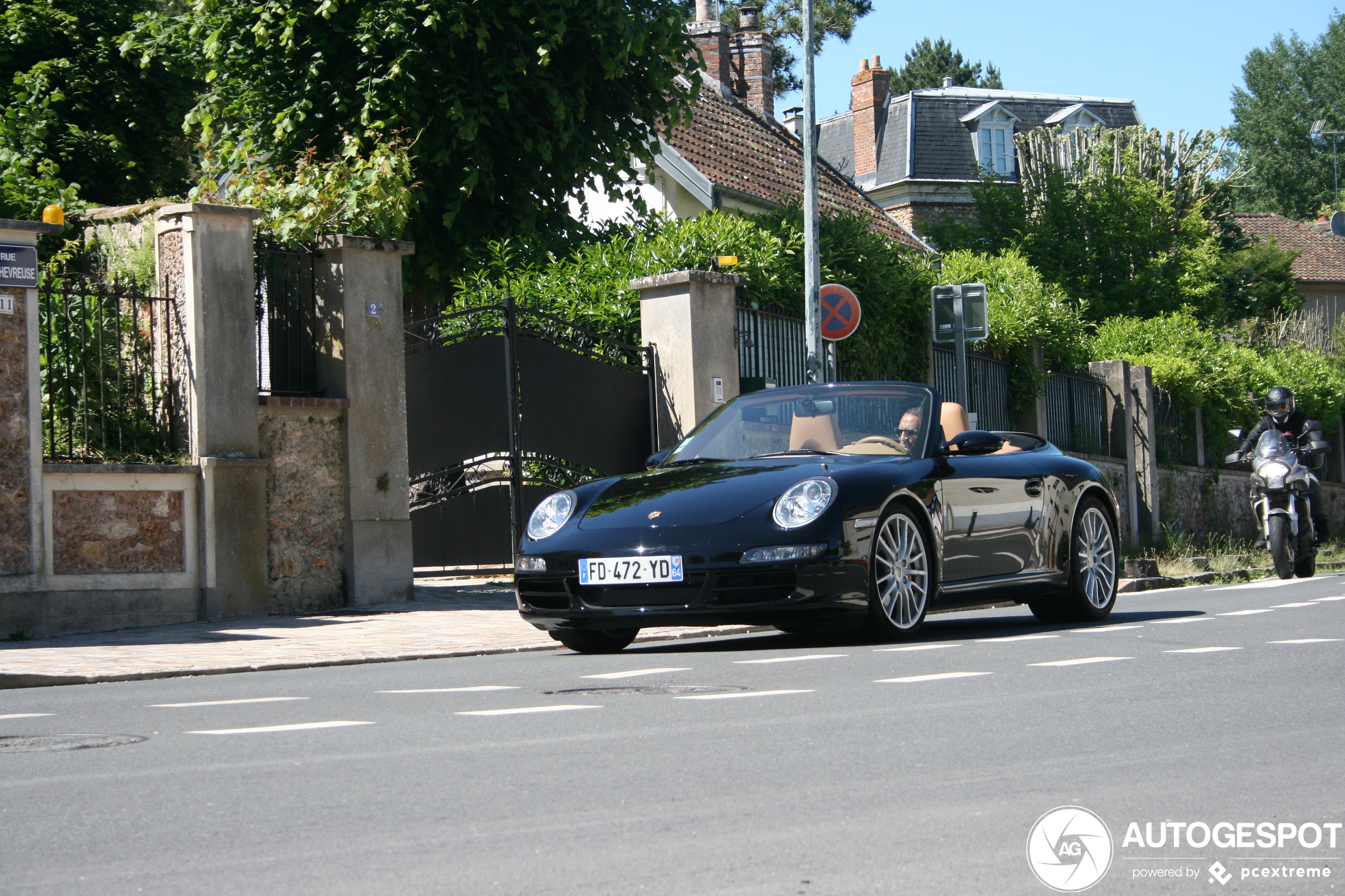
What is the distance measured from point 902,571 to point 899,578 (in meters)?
0.05

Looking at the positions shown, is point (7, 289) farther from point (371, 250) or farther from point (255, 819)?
point (255, 819)

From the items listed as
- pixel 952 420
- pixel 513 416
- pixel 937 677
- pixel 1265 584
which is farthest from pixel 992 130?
pixel 937 677

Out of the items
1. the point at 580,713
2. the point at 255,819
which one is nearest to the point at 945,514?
the point at 580,713

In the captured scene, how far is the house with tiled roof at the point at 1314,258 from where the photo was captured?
2670 inches

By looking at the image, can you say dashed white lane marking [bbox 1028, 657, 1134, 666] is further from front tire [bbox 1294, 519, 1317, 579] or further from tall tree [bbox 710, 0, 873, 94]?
tall tree [bbox 710, 0, 873, 94]

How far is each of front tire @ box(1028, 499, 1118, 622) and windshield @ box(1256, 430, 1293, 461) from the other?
253 inches

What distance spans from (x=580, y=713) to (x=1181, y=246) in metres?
33.4

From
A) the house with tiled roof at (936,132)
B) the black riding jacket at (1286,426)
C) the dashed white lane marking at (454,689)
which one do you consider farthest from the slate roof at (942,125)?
the dashed white lane marking at (454,689)

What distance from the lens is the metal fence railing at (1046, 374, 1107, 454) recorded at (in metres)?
23.6

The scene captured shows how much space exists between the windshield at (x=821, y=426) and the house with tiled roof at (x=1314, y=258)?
199 feet

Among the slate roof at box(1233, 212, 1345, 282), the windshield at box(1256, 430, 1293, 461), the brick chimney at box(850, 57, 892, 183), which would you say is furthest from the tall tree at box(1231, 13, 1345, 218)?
the windshield at box(1256, 430, 1293, 461)

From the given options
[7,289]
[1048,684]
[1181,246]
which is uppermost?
[1181,246]

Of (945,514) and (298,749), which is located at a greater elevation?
(945,514)

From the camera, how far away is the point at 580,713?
20.6 ft
